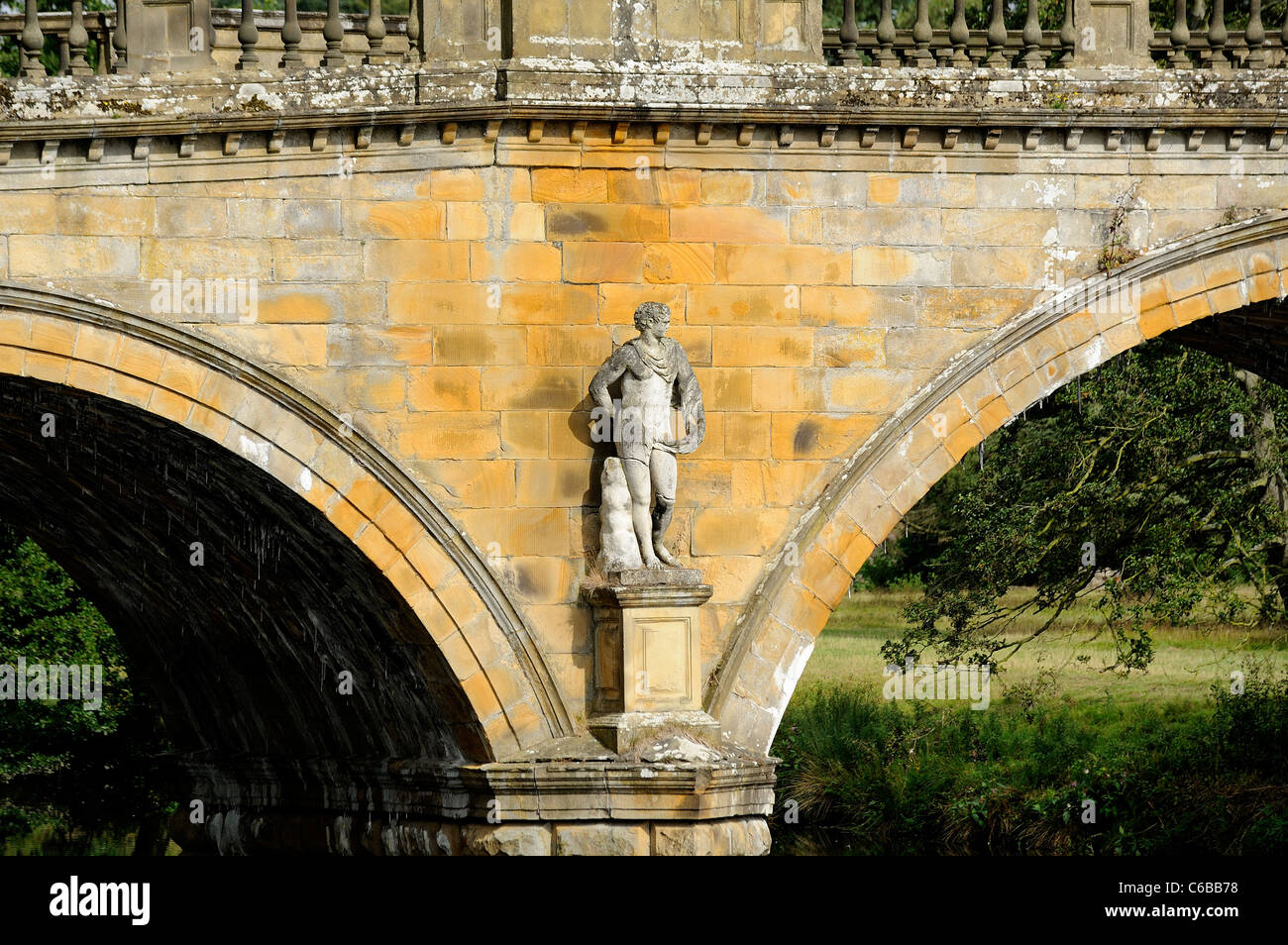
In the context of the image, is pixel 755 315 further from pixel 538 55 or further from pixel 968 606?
pixel 968 606

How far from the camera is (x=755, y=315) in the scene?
11.3 metres

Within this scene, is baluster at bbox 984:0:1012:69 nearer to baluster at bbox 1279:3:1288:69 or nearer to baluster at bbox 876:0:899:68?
baluster at bbox 876:0:899:68

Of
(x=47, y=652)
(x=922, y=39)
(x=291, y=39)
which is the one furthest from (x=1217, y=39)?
(x=47, y=652)

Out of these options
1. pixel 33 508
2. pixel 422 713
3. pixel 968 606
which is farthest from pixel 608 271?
pixel 968 606

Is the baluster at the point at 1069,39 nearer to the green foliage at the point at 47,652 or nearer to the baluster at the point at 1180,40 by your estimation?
the baluster at the point at 1180,40

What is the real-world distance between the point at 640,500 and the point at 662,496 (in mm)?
105

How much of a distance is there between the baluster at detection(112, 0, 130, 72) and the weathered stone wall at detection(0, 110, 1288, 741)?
485 millimetres

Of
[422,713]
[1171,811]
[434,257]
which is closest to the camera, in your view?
[434,257]

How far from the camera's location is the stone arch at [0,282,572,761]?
10359mm

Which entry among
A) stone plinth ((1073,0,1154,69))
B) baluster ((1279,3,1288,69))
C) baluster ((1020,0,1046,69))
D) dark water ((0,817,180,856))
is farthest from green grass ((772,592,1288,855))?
baluster ((1020,0,1046,69))

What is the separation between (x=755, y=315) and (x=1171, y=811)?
9.38m

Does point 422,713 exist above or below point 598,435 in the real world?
below

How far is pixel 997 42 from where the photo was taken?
1144 centimetres

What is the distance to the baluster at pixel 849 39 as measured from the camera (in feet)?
37.0
